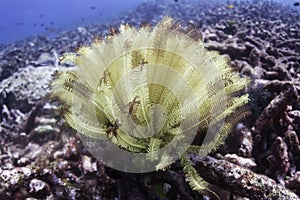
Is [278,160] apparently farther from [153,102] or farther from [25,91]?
[25,91]

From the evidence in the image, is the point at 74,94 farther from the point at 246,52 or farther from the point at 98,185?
the point at 246,52

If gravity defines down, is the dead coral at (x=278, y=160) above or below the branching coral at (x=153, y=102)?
below

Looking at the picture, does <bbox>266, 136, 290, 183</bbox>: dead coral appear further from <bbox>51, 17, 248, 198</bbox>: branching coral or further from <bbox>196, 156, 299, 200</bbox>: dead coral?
<bbox>51, 17, 248, 198</bbox>: branching coral

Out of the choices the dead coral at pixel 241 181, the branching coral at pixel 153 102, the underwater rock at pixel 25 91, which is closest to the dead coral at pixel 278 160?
the dead coral at pixel 241 181

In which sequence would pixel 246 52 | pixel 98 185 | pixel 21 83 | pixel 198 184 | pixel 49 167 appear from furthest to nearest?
pixel 21 83
pixel 246 52
pixel 49 167
pixel 98 185
pixel 198 184

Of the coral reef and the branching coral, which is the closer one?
the branching coral

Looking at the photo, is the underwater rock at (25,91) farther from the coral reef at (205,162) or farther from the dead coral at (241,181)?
the dead coral at (241,181)

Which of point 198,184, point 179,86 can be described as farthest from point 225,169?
point 179,86

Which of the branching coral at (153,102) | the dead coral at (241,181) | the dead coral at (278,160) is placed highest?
the branching coral at (153,102)

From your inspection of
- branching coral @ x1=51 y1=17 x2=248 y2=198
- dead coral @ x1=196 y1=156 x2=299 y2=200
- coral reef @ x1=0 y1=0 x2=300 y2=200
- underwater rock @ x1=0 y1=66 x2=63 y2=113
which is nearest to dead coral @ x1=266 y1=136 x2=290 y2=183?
coral reef @ x1=0 y1=0 x2=300 y2=200
